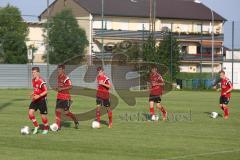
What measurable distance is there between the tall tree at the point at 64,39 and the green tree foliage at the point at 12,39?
7.68 m

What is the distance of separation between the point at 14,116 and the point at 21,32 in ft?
160

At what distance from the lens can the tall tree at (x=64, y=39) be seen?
5925 centimetres

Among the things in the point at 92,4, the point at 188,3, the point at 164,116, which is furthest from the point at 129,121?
the point at 188,3

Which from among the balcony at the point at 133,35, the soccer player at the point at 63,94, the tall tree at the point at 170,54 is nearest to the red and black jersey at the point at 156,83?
the soccer player at the point at 63,94

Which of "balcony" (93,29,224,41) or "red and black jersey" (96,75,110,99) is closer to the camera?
Result: "red and black jersey" (96,75,110,99)

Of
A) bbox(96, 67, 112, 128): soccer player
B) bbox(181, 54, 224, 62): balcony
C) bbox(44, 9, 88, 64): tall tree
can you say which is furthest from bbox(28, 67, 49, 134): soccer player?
bbox(181, 54, 224, 62): balcony

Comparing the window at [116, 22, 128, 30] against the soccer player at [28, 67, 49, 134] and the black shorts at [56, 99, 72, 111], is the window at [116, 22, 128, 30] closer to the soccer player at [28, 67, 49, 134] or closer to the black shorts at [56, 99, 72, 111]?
the black shorts at [56, 99, 72, 111]

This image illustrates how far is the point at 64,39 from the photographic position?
206 ft

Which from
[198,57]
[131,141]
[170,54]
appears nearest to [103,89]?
[131,141]

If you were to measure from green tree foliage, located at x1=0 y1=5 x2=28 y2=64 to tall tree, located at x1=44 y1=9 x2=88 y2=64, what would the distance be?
7.68 meters

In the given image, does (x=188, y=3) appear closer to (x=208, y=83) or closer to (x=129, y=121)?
(x=208, y=83)

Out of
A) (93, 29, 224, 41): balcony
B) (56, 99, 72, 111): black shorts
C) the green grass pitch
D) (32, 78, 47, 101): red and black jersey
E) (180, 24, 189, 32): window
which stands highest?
(180, 24, 189, 32): window

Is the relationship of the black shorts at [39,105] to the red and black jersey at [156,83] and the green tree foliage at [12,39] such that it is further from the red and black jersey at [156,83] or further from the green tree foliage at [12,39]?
the green tree foliage at [12,39]

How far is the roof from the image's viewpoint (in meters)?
84.1
